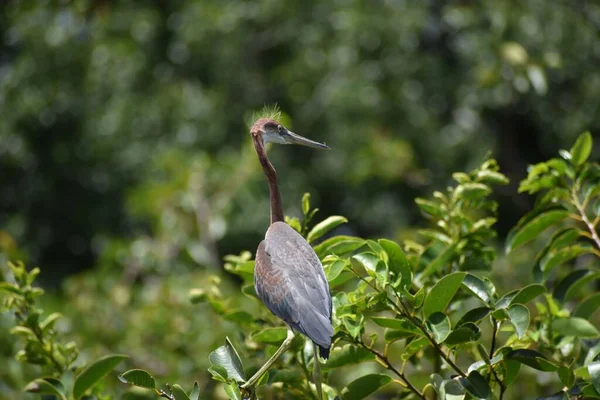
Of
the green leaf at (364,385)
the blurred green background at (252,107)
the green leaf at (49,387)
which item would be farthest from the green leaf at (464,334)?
the blurred green background at (252,107)

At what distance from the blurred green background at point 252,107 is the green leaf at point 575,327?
4.79 m

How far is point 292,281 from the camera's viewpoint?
8.83 feet

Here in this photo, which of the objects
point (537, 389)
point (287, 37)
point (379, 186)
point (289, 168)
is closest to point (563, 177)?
point (537, 389)

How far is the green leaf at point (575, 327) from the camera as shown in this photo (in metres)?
2.91

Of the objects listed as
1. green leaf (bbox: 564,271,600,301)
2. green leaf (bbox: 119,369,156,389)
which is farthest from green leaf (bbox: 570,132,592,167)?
green leaf (bbox: 119,369,156,389)

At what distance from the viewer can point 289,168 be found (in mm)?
9773

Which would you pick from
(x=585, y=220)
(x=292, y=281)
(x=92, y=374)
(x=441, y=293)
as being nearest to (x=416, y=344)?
(x=441, y=293)

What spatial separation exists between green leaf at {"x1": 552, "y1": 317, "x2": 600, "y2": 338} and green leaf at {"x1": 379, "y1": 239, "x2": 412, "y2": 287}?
65 cm

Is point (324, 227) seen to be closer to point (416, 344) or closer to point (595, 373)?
point (416, 344)

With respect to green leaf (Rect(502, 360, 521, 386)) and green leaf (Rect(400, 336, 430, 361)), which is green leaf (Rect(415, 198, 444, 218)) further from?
green leaf (Rect(502, 360, 521, 386))

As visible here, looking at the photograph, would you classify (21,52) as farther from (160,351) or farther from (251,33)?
(160,351)

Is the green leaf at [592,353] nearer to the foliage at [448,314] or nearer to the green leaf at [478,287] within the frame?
the foliage at [448,314]

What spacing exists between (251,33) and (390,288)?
8442mm

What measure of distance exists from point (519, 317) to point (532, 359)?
16 cm
